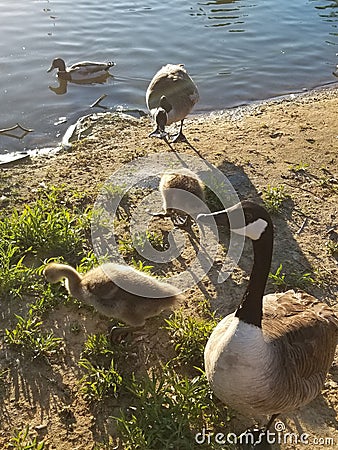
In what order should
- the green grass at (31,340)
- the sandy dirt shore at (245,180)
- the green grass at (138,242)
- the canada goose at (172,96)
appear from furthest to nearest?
1. the canada goose at (172,96)
2. the green grass at (138,242)
3. the green grass at (31,340)
4. the sandy dirt shore at (245,180)

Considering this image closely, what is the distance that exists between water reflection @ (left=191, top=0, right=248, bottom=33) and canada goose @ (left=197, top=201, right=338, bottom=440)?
35.6 feet

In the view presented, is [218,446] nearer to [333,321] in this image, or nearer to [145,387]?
[145,387]

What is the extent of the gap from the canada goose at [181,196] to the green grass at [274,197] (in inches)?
37.1

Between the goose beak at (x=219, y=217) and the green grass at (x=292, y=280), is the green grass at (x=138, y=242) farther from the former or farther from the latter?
the goose beak at (x=219, y=217)

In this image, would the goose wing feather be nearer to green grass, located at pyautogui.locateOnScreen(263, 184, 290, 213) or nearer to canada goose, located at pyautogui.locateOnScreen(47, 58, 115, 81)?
green grass, located at pyautogui.locateOnScreen(263, 184, 290, 213)

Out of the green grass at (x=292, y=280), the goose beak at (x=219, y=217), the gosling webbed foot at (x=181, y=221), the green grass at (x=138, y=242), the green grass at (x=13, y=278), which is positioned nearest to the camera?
the goose beak at (x=219, y=217)

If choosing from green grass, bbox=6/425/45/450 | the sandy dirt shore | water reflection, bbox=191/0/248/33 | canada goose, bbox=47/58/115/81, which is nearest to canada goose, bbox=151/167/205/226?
the sandy dirt shore

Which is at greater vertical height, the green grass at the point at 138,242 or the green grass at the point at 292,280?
the green grass at the point at 138,242

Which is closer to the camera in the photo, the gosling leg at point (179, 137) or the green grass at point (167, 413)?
the green grass at point (167, 413)

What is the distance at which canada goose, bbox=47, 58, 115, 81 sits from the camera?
9742 millimetres

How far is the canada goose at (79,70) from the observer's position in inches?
384

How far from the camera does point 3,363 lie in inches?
153

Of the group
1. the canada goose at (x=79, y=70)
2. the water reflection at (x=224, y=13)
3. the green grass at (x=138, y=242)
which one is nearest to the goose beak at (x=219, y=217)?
the green grass at (x=138, y=242)

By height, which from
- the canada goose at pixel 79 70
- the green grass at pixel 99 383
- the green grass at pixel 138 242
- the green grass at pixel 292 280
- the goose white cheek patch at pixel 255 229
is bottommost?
the green grass at pixel 99 383
